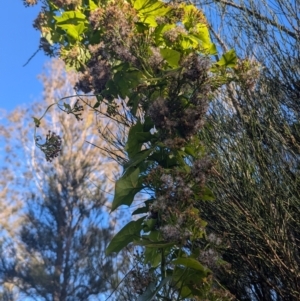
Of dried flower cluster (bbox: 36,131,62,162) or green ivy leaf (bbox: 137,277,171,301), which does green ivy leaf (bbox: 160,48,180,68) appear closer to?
dried flower cluster (bbox: 36,131,62,162)

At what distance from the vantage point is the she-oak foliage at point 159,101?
3.64 ft

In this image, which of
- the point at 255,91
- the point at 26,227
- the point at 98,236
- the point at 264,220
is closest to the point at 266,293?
the point at 264,220

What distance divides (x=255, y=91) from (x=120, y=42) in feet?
4.31

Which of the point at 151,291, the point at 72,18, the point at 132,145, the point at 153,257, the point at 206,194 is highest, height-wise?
the point at 72,18

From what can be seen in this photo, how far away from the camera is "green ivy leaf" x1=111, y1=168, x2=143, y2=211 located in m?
1.19

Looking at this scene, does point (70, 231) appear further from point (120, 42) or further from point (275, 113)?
point (120, 42)

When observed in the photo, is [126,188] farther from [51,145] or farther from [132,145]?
[51,145]

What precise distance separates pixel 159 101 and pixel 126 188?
0.22m

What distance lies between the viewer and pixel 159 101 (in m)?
1.20

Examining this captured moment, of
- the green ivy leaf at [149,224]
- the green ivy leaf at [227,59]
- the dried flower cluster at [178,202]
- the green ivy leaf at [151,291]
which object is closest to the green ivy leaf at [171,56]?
the green ivy leaf at [227,59]

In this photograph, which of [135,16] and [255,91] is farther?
[255,91]

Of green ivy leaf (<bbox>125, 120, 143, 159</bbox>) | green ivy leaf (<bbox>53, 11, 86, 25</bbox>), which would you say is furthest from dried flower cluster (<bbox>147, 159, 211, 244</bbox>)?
green ivy leaf (<bbox>53, 11, 86, 25</bbox>)

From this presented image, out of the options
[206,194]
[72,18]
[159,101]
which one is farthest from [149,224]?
[72,18]

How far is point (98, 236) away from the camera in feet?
32.5
